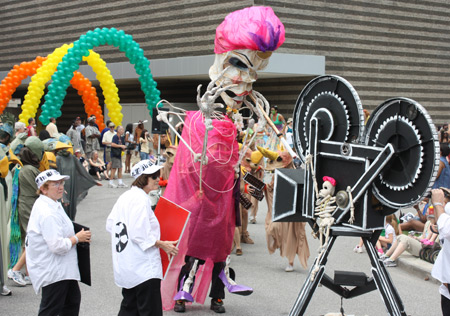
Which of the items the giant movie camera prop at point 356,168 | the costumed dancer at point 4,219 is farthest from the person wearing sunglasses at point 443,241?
the costumed dancer at point 4,219

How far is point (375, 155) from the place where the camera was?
4.59 metres

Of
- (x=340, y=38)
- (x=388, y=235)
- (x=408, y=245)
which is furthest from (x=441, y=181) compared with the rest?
(x=340, y=38)

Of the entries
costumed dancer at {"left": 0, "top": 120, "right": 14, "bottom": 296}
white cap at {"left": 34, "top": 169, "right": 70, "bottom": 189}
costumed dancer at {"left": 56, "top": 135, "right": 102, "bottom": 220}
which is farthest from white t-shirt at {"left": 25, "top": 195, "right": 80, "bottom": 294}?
costumed dancer at {"left": 56, "top": 135, "right": 102, "bottom": 220}

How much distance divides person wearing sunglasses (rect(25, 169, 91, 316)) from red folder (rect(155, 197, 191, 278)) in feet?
2.30

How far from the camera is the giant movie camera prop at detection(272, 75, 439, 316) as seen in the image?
440 centimetres

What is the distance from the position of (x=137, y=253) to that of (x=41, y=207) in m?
0.94

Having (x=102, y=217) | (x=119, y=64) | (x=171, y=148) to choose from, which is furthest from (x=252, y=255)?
(x=119, y=64)

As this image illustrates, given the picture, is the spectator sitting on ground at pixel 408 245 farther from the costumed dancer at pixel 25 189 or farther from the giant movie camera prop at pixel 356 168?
the costumed dancer at pixel 25 189

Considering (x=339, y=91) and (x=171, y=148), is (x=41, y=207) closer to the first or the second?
(x=339, y=91)

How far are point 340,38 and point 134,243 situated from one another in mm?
21400

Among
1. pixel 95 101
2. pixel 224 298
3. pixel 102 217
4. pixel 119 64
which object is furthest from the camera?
pixel 119 64

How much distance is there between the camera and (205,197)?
260 inches

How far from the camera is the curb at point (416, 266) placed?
8.26 metres

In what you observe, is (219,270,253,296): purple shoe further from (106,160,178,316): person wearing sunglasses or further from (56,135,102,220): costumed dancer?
(56,135,102,220): costumed dancer
